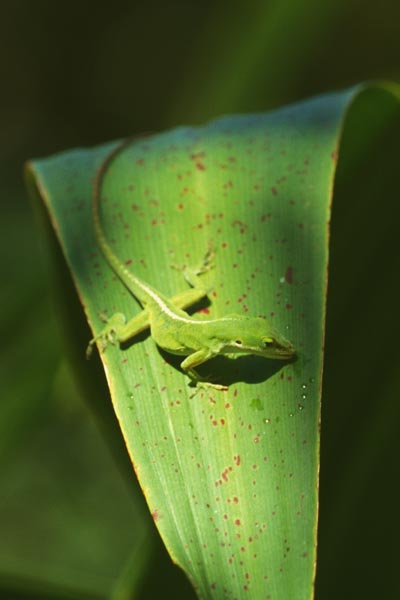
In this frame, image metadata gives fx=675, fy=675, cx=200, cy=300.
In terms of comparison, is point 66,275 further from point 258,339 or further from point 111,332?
point 258,339

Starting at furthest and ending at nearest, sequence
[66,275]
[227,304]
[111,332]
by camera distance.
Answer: [66,275] → [227,304] → [111,332]

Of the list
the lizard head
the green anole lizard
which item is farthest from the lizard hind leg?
the lizard head

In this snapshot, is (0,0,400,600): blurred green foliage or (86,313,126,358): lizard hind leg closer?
(86,313,126,358): lizard hind leg

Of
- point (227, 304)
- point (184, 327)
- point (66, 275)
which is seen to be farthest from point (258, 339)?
point (66, 275)

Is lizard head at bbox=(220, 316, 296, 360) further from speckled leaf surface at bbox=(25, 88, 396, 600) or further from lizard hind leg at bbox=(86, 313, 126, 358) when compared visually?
lizard hind leg at bbox=(86, 313, 126, 358)

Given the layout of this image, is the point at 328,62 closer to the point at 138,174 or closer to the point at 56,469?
the point at 56,469

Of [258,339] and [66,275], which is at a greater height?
[66,275]
